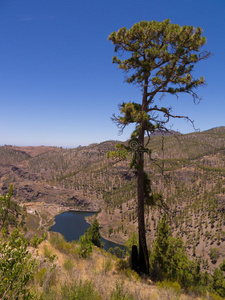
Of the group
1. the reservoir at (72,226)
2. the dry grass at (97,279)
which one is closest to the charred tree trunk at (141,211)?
the dry grass at (97,279)

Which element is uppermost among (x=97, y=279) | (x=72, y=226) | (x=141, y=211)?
(x=141, y=211)

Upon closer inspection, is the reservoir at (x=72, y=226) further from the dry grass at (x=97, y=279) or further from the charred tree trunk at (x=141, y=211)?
the dry grass at (x=97, y=279)

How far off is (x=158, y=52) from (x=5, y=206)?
33.4ft

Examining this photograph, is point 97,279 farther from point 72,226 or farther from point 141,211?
point 72,226

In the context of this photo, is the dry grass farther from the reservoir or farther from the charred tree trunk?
the reservoir

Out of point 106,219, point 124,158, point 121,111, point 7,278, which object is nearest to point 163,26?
point 121,111

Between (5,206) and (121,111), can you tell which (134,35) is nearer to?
A: (121,111)

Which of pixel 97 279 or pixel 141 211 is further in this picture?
pixel 141 211

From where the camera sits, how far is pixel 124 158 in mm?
9734

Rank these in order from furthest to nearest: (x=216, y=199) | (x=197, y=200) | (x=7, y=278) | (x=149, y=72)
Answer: (x=197, y=200)
(x=216, y=199)
(x=149, y=72)
(x=7, y=278)

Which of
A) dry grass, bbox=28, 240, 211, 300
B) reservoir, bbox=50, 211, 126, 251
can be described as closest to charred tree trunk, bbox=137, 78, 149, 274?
dry grass, bbox=28, 240, 211, 300

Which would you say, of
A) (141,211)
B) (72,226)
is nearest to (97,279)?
(141,211)

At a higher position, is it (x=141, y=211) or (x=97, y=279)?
(x=141, y=211)

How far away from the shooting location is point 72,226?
143375 millimetres
